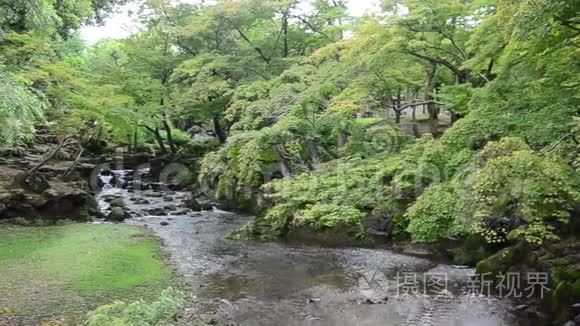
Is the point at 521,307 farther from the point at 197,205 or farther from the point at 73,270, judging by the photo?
the point at 197,205

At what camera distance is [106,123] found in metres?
20.0

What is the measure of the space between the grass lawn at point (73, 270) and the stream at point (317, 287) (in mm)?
920

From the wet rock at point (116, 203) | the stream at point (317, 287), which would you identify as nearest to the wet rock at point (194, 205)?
the wet rock at point (116, 203)

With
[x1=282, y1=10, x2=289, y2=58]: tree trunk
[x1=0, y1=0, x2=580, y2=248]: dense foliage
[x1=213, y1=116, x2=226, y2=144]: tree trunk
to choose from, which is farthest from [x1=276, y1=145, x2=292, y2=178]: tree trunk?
[x1=213, y1=116, x2=226, y2=144]: tree trunk

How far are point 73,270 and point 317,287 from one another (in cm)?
574

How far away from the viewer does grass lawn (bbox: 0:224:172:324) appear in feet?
29.1

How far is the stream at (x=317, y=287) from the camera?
9.02 m

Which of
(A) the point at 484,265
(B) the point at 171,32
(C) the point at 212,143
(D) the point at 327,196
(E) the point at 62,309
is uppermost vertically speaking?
(B) the point at 171,32

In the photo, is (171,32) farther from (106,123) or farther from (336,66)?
(336,66)

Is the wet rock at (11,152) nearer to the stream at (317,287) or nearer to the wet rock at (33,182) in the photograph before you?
the wet rock at (33,182)

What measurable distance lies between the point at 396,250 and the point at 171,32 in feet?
61.2

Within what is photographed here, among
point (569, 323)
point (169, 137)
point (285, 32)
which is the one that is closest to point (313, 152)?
point (285, 32)

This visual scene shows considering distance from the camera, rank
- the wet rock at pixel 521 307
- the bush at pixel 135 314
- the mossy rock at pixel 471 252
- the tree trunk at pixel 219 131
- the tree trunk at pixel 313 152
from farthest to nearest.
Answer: the tree trunk at pixel 219 131 → the tree trunk at pixel 313 152 → the mossy rock at pixel 471 252 → the wet rock at pixel 521 307 → the bush at pixel 135 314

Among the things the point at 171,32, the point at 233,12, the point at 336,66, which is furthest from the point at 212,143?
the point at 336,66
